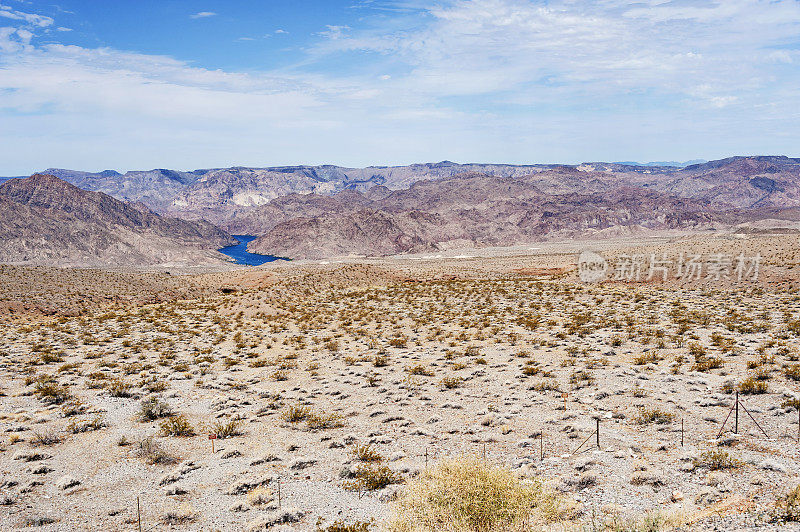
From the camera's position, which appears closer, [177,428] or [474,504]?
[474,504]

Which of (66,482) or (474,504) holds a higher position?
(474,504)

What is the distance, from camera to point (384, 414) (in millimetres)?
12539

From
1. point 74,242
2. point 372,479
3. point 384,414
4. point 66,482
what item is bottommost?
point 384,414

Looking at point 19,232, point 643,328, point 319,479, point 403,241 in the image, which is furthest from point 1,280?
point 403,241

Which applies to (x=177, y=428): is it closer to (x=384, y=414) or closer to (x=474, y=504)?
(x=384, y=414)

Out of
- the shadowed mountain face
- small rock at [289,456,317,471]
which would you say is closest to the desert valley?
small rock at [289,456,317,471]

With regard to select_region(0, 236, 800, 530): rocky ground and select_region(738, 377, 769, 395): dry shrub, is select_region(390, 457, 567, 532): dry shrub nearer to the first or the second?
select_region(0, 236, 800, 530): rocky ground

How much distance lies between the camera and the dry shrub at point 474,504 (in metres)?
6.37

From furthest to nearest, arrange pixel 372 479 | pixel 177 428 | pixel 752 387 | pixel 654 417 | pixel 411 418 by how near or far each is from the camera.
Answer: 1. pixel 411 418
2. pixel 752 387
3. pixel 177 428
4. pixel 654 417
5. pixel 372 479

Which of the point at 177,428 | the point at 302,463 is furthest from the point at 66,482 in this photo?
the point at 302,463

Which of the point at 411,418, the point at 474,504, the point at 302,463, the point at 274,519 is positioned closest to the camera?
the point at 474,504

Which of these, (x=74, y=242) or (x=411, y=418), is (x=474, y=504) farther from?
(x=74, y=242)

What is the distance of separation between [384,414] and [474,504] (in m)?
6.24

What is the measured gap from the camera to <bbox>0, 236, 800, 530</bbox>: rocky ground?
7.85 metres
